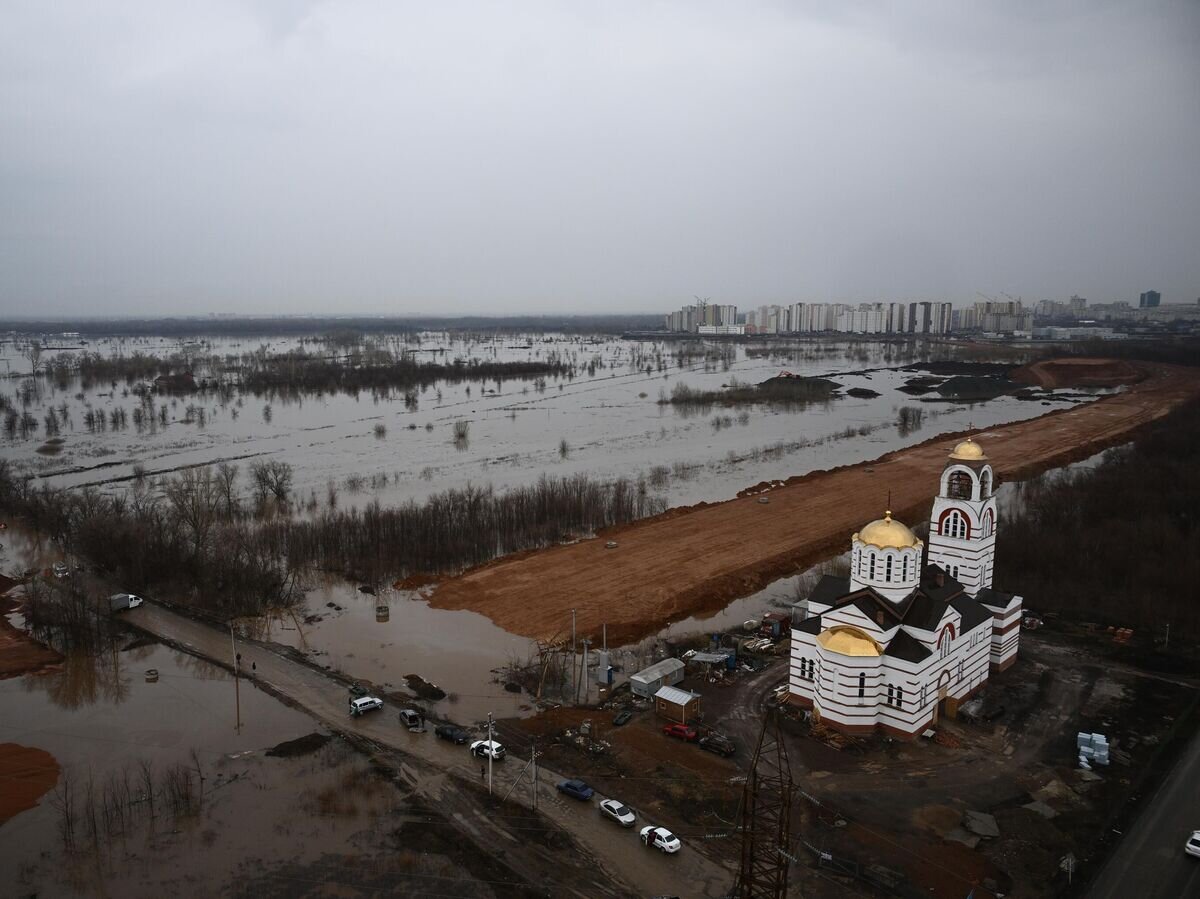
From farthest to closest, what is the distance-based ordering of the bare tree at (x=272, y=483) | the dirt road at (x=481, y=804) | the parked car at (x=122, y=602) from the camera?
the bare tree at (x=272, y=483) < the parked car at (x=122, y=602) < the dirt road at (x=481, y=804)

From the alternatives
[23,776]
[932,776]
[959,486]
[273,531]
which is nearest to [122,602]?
[273,531]

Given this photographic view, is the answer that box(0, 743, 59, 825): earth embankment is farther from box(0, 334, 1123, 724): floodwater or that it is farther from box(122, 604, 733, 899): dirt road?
box(0, 334, 1123, 724): floodwater

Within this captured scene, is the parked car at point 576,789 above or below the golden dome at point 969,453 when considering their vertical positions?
below

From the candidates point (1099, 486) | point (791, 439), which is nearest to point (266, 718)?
point (1099, 486)

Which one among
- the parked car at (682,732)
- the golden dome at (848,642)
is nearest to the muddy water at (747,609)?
the parked car at (682,732)

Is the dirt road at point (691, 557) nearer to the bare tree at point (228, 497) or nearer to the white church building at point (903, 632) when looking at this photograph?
the white church building at point (903, 632)

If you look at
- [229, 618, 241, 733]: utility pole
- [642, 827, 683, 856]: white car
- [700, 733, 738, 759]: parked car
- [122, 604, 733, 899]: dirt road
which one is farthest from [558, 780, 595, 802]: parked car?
[229, 618, 241, 733]: utility pole

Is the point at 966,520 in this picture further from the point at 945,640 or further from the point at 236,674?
the point at 236,674
